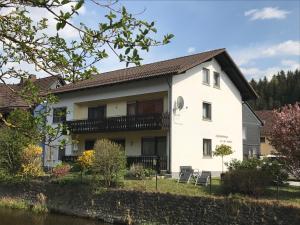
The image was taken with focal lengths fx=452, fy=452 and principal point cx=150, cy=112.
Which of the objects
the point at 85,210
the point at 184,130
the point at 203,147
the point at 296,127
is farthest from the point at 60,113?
the point at 203,147

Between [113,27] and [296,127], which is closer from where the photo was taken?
[113,27]

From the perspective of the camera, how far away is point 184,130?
91.9 feet

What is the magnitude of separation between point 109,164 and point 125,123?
8.15 meters

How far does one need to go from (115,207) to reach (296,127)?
814 cm

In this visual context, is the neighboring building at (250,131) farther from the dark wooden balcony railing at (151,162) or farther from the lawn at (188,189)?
the lawn at (188,189)

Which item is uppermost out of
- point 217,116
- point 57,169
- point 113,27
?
point 217,116

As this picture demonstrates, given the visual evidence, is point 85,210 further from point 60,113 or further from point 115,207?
point 60,113

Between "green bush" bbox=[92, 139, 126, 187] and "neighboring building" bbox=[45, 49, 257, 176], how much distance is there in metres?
5.90

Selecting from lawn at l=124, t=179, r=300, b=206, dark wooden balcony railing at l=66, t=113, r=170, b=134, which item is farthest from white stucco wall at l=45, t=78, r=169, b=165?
lawn at l=124, t=179, r=300, b=206

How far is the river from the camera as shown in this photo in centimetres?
1855

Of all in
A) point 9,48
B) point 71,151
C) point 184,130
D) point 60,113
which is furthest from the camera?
point 71,151

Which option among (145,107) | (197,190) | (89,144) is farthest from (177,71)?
(89,144)

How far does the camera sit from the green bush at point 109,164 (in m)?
20.6

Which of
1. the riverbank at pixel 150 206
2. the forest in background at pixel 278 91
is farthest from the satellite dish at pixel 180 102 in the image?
the forest in background at pixel 278 91
